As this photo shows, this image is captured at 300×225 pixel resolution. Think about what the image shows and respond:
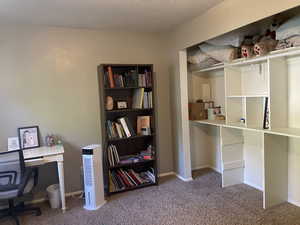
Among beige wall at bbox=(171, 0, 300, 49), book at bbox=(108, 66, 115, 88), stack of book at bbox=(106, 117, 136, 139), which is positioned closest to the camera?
beige wall at bbox=(171, 0, 300, 49)

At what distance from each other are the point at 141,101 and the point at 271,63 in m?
1.70

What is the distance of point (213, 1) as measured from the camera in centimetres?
244

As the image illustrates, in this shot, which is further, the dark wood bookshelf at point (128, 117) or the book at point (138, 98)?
the book at point (138, 98)

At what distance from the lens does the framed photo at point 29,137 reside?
2.91 metres

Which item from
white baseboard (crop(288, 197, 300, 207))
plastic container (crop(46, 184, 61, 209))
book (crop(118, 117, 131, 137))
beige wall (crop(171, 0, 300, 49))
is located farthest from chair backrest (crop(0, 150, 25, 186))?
white baseboard (crop(288, 197, 300, 207))

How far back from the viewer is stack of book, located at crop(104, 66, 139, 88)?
3.09 metres

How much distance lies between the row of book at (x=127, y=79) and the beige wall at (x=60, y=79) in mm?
298

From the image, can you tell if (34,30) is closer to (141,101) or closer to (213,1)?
(141,101)

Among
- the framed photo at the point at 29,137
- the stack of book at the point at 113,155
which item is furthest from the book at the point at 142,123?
the framed photo at the point at 29,137

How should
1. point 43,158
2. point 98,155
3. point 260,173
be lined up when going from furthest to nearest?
point 260,173
point 98,155
point 43,158

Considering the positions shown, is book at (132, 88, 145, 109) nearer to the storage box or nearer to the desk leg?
the storage box

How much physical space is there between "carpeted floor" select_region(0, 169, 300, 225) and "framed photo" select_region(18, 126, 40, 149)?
2.67ft

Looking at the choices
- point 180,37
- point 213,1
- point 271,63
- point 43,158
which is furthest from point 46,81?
point 271,63

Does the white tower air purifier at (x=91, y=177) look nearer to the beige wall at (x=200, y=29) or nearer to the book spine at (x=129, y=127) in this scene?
the book spine at (x=129, y=127)
